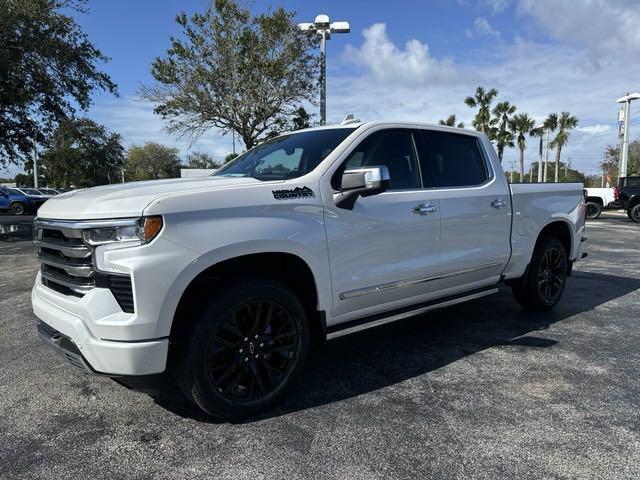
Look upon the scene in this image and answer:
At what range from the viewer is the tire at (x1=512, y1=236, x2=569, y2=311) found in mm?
5457

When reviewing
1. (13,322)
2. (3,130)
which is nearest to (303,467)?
(13,322)

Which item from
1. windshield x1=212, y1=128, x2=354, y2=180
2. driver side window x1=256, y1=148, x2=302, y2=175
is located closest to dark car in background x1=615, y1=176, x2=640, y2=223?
windshield x1=212, y1=128, x2=354, y2=180

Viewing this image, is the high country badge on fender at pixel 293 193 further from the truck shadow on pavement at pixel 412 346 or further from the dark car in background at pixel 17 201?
the dark car in background at pixel 17 201

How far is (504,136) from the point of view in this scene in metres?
45.8

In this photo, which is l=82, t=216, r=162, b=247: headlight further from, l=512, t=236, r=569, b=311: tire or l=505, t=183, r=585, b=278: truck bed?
l=512, t=236, r=569, b=311: tire

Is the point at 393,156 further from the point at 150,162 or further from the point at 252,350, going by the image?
the point at 150,162

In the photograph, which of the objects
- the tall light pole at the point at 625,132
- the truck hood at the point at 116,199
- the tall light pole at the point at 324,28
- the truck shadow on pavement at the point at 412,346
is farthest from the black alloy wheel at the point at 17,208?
the tall light pole at the point at 625,132

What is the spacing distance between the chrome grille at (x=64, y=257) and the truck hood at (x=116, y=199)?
0.08m

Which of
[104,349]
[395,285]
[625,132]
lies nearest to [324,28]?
[395,285]

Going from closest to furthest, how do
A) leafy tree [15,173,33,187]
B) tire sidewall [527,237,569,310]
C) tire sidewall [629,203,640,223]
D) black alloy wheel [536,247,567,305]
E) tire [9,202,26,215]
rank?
tire sidewall [527,237,569,310], black alloy wheel [536,247,567,305], tire sidewall [629,203,640,223], tire [9,202,26,215], leafy tree [15,173,33,187]

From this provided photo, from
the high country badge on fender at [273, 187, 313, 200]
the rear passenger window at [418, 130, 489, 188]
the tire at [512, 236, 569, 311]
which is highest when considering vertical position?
the rear passenger window at [418, 130, 489, 188]

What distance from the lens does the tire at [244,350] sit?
2.93m

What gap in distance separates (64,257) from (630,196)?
74.9 ft

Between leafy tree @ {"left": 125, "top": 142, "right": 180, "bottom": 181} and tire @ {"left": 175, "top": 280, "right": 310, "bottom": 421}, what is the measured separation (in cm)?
7567
